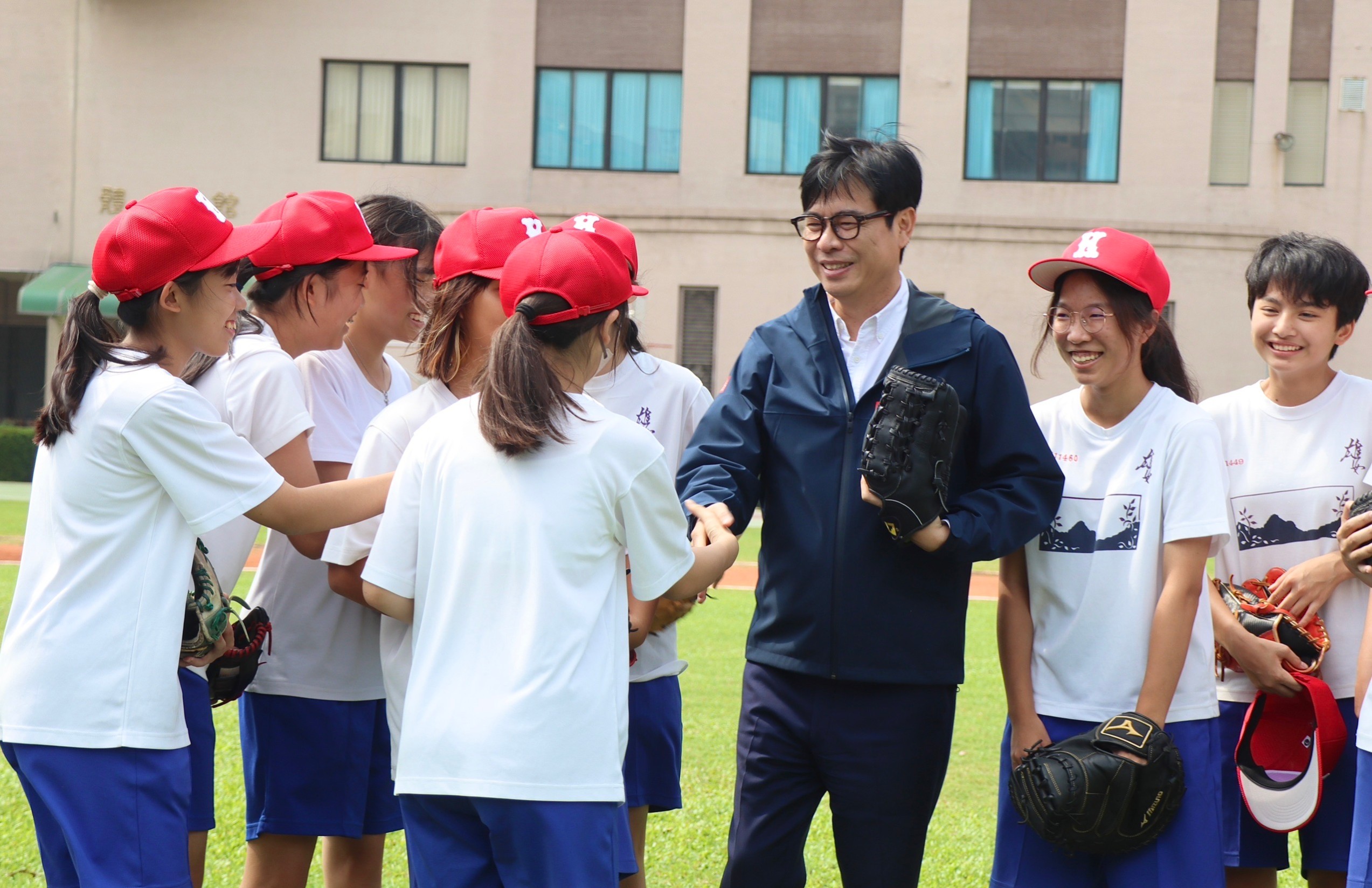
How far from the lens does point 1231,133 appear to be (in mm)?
24719

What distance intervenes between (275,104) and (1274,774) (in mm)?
25275

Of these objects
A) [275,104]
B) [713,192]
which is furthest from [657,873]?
[275,104]

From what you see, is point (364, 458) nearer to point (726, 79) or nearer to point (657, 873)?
point (657, 873)

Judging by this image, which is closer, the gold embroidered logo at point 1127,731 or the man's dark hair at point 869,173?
the gold embroidered logo at point 1127,731

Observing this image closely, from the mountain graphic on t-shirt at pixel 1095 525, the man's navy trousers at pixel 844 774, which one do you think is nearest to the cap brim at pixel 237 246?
the man's navy trousers at pixel 844 774

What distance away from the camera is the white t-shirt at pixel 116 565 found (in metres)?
2.73

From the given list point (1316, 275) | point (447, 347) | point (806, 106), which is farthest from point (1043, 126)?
point (447, 347)

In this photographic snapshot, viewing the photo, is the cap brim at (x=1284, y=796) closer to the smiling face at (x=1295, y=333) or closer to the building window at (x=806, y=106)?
the smiling face at (x=1295, y=333)

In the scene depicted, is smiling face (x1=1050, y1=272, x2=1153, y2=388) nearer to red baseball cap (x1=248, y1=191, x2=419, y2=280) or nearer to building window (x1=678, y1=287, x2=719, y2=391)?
red baseball cap (x1=248, y1=191, x2=419, y2=280)

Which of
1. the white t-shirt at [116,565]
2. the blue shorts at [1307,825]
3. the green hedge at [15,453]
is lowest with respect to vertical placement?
the green hedge at [15,453]

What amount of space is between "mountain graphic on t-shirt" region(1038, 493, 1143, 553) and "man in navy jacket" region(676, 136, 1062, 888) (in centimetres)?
14

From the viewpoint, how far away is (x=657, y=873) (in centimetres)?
491

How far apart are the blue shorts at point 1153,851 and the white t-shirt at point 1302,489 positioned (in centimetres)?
62

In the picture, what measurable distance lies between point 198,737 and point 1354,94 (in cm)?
2619
